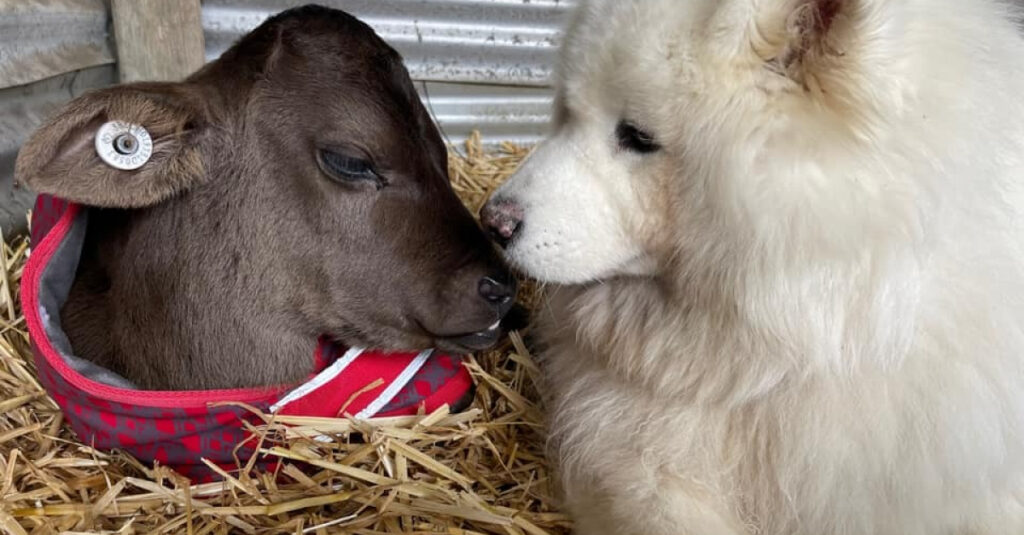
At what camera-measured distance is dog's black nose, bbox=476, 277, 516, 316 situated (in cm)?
207

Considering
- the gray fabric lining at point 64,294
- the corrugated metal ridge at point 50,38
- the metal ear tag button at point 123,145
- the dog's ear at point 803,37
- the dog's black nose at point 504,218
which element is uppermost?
the dog's ear at point 803,37

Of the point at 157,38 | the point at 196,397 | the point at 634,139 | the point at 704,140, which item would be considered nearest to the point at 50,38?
the point at 157,38

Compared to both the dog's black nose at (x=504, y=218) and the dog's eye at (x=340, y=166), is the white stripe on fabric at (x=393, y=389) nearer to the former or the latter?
the dog's eye at (x=340, y=166)

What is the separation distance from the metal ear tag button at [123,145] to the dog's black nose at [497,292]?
0.80 metres

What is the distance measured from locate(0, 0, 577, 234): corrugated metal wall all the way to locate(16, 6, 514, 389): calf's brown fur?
0.87 m

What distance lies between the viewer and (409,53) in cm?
372

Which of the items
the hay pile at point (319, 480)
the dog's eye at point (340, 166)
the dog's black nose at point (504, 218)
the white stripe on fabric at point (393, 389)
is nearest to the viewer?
the dog's black nose at point (504, 218)

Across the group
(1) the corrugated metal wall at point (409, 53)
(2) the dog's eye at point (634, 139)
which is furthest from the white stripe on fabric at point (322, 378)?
(1) the corrugated metal wall at point (409, 53)

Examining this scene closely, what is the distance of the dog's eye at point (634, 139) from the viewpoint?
1.56 m

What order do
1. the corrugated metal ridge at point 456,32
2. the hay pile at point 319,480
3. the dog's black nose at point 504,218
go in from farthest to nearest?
the corrugated metal ridge at point 456,32 → the hay pile at point 319,480 → the dog's black nose at point 504,218

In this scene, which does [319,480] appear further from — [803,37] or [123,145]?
[803,37]

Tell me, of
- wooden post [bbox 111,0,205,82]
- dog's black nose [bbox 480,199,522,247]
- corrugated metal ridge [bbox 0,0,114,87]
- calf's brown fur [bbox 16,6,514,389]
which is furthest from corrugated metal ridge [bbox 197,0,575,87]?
dog's black nose [bbox 480,199,522,247]

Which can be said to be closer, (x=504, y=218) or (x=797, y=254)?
(x=797, y=254)

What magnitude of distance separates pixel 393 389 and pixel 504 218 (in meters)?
0.72
